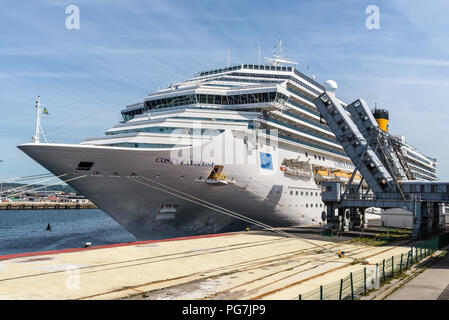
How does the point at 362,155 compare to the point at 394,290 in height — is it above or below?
above

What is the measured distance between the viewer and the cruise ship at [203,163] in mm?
20609

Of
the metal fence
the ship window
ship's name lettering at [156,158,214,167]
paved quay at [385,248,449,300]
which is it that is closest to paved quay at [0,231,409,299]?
the metal fence

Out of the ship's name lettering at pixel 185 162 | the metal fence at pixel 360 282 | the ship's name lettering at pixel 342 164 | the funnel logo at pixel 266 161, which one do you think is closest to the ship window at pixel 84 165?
the ship's name lettering at pixel 185 162

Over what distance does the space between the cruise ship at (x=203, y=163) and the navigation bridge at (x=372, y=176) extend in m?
2.94

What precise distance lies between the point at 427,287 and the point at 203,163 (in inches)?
529

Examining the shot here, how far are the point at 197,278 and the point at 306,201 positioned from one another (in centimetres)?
2070

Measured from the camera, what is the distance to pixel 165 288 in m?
11.0

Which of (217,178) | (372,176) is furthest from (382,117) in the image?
(217,178)

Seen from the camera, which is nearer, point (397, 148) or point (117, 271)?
point (117, 271)

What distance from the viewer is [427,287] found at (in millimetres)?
11398

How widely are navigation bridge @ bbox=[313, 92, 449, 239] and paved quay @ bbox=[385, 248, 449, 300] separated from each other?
37.6 ft

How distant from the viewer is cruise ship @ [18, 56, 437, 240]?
811 inches
